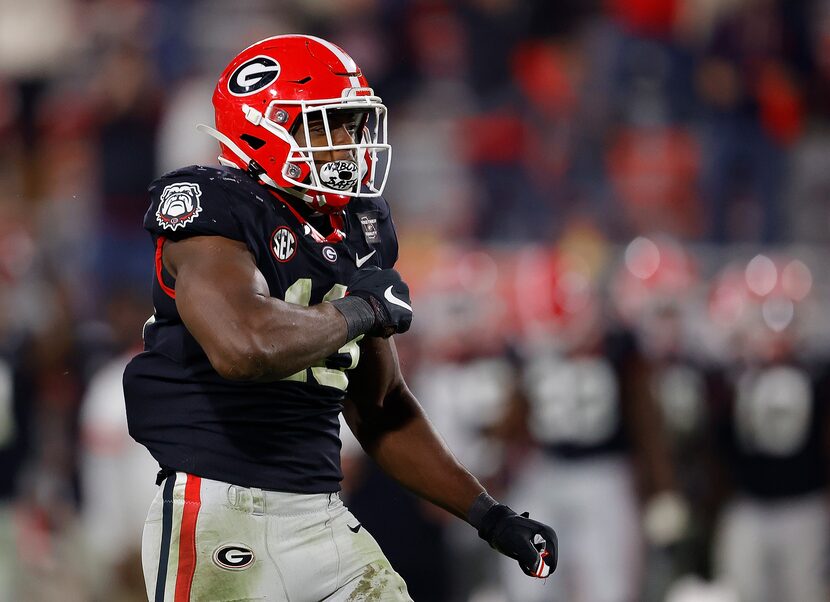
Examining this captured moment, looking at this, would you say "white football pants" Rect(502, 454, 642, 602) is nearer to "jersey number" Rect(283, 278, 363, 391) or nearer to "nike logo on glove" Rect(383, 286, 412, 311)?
"jersey number" Rect(283, 278, 363, 391)

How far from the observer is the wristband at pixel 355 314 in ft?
8.31

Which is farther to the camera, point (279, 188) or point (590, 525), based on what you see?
point (590, 525)

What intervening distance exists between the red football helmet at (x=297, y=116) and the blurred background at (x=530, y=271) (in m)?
3.35

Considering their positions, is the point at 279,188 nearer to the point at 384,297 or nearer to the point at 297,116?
the point at 297,116

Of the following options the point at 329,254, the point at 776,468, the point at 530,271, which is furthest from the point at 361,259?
the point at 530,271

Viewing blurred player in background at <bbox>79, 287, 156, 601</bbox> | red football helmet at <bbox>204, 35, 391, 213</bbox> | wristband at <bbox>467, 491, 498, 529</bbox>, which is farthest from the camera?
blurred player in background at <bbox>79, 287, 156, 601</bbox>

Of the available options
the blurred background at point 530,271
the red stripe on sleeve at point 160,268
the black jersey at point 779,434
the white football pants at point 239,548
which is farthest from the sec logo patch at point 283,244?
the black jersey at point 779,434

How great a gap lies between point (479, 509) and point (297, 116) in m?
0.94

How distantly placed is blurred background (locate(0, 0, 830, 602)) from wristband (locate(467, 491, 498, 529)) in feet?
10.1

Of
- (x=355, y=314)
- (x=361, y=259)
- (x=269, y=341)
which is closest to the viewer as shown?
(x=269, y=341)

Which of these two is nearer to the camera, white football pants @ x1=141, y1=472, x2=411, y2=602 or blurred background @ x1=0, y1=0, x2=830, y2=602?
white football pants @ x1=141, y1=472, x2=411, y2=602

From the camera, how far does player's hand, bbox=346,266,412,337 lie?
8.52ft

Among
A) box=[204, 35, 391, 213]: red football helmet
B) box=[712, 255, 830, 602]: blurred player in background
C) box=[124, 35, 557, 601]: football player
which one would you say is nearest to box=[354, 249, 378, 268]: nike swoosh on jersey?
box=[124, 35, 557, 601]: football player

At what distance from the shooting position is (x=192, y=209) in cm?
255
